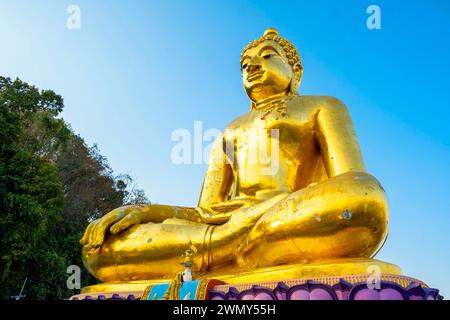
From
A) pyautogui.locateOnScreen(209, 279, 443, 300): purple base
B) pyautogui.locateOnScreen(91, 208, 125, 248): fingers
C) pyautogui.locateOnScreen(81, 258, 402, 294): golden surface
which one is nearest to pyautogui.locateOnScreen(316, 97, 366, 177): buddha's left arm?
pyautogui.locateOnScreen(81, 258, 402, 294): golden surface

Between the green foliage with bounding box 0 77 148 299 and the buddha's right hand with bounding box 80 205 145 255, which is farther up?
the green foliage with bounding box 0 77 148 299

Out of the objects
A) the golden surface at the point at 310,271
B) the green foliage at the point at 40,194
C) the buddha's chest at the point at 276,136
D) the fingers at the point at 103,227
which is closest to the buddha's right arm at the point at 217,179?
the buddha's chest at the point at 276,136

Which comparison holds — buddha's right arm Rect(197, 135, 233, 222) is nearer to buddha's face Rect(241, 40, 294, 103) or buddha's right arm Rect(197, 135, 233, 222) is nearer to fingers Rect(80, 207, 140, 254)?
buddha's face Rect(241, 40, 294, 103)

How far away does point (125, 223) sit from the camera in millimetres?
3920

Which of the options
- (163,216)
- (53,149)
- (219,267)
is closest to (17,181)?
(53,149)

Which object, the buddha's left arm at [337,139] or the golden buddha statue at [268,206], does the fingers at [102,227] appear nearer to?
the golden buddha statue at [268,206]

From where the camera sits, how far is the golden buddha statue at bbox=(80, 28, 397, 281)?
3.12 meters

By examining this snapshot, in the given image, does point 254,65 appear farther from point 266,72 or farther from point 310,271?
point 310,271

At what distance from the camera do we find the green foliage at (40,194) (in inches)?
407

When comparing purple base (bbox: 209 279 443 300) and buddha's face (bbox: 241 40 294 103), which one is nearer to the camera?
purple base (bbox: 209 279 443 300)

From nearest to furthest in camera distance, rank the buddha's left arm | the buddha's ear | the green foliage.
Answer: the buddha's left arm, the buddha's ear, the green foliage

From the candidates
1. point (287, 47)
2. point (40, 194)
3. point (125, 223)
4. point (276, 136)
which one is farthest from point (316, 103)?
point (40, 194)

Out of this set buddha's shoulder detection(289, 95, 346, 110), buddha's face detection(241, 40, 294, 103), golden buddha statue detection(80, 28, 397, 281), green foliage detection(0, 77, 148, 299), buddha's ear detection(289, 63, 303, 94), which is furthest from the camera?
green foliage detection(0, 77, 148, 299)
